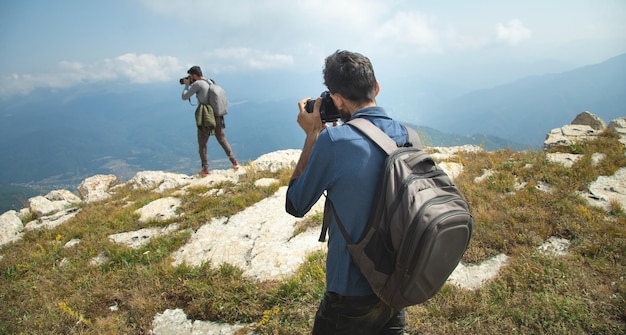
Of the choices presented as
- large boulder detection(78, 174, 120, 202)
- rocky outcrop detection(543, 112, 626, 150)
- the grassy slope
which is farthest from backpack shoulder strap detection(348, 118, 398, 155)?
large boulder detection(78, 174, 120, 202)

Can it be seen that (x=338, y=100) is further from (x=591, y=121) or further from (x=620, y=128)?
(x=591, y=121)

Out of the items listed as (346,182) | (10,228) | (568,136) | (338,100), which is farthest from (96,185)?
(568,136)

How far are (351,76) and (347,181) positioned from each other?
77 cm

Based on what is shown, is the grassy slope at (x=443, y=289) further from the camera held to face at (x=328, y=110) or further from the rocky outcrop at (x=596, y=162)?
the camera held to face at (x=328, y=110)

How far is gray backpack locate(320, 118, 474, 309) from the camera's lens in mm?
1681

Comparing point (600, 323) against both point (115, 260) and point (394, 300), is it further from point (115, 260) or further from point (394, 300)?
point (115, 260)

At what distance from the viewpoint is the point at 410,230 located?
1.67 metres

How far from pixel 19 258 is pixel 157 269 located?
4160mm

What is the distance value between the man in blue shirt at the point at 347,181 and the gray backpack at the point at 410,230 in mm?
94

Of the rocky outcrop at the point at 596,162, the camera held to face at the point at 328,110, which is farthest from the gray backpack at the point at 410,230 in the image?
the rocky outcrop at the point at 596,162

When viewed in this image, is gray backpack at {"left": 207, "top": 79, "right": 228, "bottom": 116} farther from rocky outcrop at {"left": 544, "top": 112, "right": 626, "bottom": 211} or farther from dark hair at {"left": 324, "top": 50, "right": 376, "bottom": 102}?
rocky outcrop at {"left": 544, "top": 112, "right": 626, "bottom": 211}

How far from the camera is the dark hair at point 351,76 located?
211 centimetres

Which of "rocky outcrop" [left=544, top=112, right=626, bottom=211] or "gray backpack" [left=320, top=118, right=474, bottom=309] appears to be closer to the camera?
"gray backpack" [left=320, top=118, right=474, bottom=309]

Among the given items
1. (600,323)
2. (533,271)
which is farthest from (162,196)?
(600,323)
